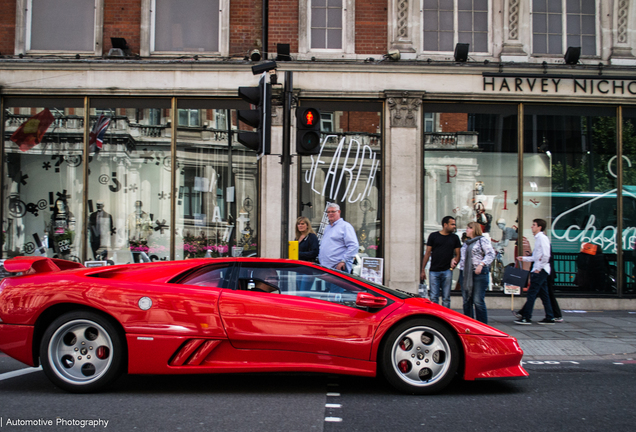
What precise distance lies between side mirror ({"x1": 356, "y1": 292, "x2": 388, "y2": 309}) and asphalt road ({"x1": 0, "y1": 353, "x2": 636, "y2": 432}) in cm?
78

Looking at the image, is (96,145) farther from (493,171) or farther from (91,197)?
(493,171)

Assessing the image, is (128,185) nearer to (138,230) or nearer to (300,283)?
(138,230)

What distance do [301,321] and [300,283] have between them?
1.30 feet

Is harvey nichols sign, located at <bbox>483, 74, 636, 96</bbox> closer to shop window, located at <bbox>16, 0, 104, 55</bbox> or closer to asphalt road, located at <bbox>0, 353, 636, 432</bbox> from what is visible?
asphalt road, located at <bbox>0, 353, 636, 432</bbox>

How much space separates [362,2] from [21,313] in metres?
9.82

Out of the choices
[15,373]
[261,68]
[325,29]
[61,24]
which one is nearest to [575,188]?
[325,29]

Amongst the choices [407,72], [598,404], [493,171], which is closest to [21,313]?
[598,404]

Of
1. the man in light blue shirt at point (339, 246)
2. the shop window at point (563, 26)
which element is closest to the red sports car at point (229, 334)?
the man in light blue shirt at point (339, 246)

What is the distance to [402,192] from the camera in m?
12.0

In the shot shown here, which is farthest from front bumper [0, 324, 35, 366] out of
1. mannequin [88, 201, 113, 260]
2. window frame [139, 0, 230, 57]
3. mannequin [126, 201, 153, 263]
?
window frame [139, 0, 230, 57]

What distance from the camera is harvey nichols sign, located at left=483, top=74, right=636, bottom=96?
12.1 m

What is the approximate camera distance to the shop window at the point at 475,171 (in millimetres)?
12281

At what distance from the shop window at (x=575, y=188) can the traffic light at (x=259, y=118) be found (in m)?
7.07

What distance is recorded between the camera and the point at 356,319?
16.3 feet
